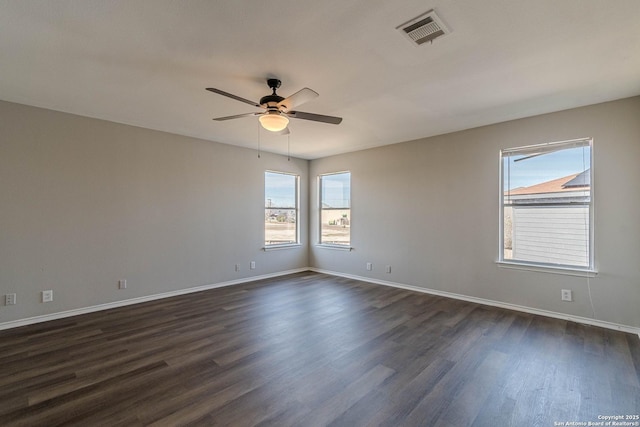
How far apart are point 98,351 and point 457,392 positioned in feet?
10.4

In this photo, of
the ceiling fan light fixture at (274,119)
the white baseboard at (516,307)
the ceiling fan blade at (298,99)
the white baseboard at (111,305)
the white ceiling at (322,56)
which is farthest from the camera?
the white baseboard at (111,305)

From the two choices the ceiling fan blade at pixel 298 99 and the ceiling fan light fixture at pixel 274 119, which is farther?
the ceiling fan light fixture at pixel 274 119

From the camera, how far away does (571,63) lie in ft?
8.28

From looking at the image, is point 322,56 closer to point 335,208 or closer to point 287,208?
point 335,208

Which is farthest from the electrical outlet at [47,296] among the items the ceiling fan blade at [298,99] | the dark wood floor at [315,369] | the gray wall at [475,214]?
the gray wall at [475,214]

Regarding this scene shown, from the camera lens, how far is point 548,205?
12.3ft

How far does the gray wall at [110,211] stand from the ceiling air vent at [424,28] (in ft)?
12.8

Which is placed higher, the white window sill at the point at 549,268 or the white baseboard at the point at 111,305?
the white window sill at the point at 549,268

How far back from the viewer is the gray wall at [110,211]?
11.1 feet

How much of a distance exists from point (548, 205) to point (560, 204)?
4.8 inches

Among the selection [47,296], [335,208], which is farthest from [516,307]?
[47,296]

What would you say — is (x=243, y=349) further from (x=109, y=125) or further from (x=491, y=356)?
(x=109, y=125)

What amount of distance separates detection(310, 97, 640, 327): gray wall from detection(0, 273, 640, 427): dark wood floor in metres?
0.46

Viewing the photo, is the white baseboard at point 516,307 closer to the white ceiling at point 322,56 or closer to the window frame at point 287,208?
the window frame at point 287,208
